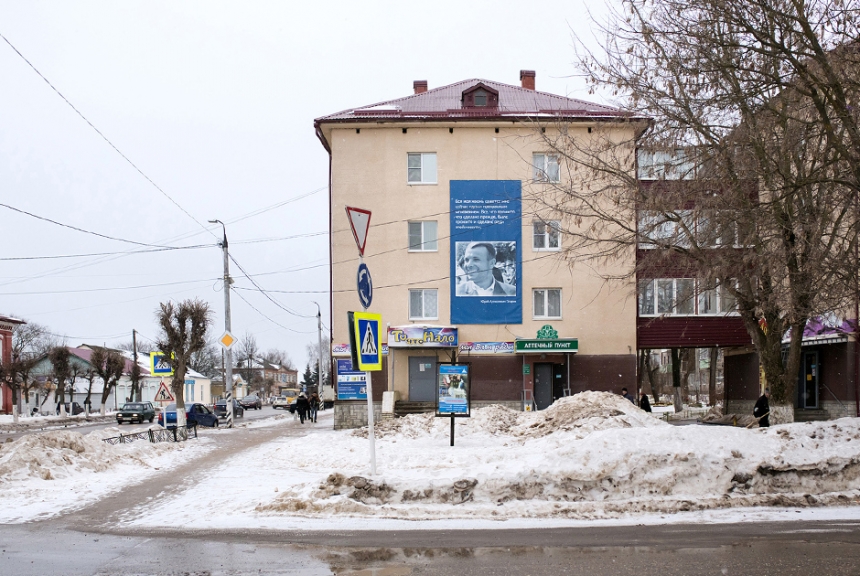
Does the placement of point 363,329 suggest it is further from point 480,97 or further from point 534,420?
point 480,97

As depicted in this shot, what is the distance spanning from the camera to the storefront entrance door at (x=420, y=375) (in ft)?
105

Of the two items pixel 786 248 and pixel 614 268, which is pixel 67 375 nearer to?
pixel 614 268

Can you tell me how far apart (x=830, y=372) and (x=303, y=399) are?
23.0m

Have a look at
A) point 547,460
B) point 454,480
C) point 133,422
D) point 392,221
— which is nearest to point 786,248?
point 547,460

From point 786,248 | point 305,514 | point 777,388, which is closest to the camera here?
point 305,514

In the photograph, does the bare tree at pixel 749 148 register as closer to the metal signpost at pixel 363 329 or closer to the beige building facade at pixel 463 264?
the metal signpost at pixel 363 329

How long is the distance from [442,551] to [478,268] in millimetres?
24019

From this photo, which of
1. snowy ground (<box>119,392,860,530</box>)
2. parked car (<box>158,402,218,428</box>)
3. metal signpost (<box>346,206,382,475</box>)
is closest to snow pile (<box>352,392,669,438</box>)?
snowy ground (<box>119,392,860,530</box>)

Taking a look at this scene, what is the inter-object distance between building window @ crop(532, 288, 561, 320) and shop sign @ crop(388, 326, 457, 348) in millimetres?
4231

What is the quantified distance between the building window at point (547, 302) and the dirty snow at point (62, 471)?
17.2 m

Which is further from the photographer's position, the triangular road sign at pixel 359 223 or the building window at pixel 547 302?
the building window at pixel 547 302

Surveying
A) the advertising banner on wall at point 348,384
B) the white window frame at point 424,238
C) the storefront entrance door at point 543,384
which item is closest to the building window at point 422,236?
the white window frame at point 424,238

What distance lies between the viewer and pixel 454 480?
11.1 m

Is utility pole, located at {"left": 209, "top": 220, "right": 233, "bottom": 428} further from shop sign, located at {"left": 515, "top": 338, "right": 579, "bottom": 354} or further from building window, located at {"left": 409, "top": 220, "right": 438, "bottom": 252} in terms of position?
shop sign, located at {"left": 515, "top": 338, "right": 579, "bottom": 354}
